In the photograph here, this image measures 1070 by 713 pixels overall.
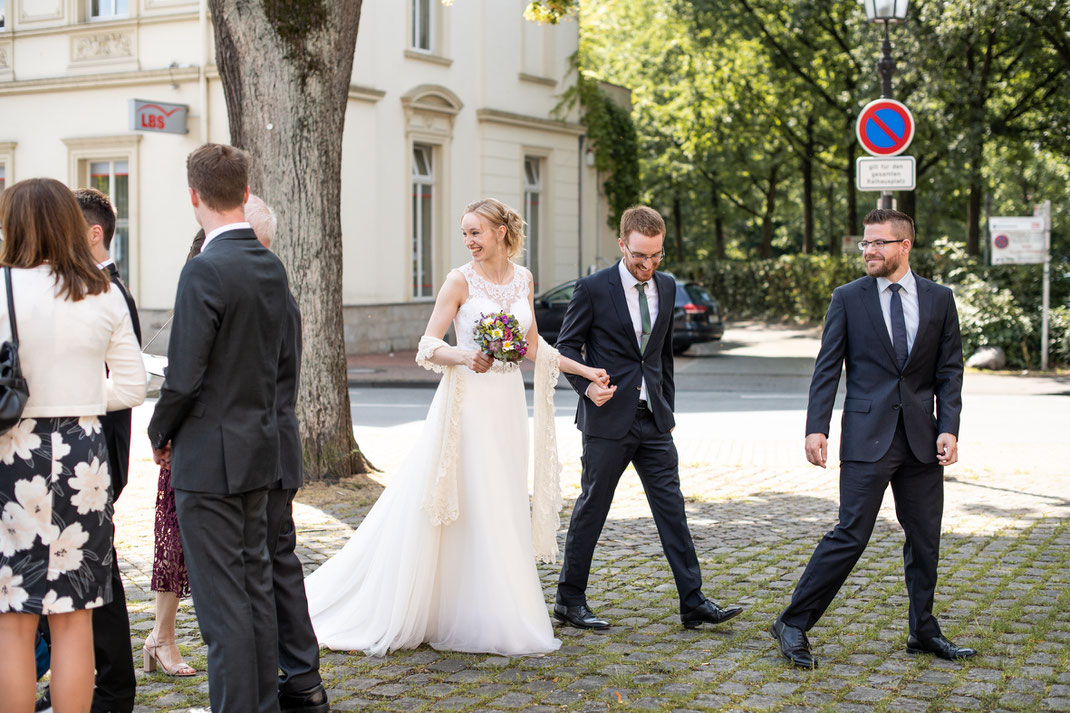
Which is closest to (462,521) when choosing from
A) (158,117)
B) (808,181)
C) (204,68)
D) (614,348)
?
(614,348)

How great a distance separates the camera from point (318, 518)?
806 cm

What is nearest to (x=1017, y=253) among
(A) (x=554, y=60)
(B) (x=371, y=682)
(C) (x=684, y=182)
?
(A) (x=554, y=60)

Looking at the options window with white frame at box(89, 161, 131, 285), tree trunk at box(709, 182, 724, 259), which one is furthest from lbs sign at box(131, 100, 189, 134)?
tree trunk at box(709, 182, 724, 259)

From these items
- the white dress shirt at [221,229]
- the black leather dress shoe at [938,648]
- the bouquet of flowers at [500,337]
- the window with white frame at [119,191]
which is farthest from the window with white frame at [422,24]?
the white dress shirt at [221,229]

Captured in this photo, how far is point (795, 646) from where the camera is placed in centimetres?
500

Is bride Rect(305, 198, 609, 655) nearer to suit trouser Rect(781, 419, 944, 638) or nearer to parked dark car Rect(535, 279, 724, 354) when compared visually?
suit trouser Rect(781, 419, 944, 638)

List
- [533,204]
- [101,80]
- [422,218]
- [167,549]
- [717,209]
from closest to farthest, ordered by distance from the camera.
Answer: [167,549] → [101,80] → [422,218] → [533,204] → [717,209]

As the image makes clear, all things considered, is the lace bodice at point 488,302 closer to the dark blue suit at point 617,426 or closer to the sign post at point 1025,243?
the dark blue suit at point 617,426

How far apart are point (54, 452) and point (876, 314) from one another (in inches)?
131

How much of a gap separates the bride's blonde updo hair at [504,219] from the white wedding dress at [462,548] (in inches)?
7.1

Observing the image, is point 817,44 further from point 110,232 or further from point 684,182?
point 110,232

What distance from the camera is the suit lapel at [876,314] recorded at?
5.02 meters

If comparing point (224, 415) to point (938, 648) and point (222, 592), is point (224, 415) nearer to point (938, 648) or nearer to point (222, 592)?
point (222, 592)

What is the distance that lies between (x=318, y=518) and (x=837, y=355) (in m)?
4.22
